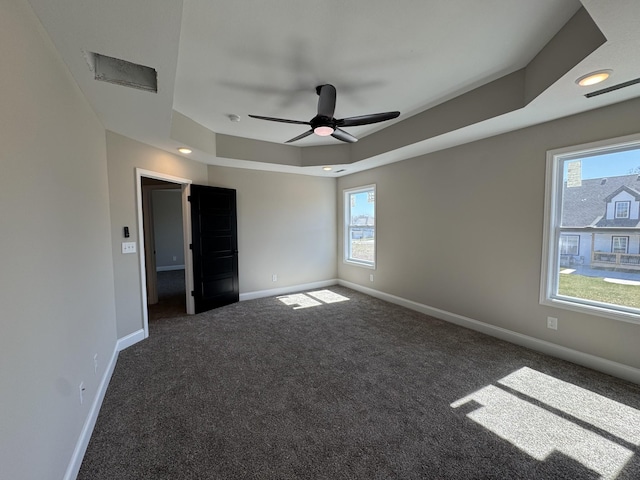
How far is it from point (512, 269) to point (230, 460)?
3.39m

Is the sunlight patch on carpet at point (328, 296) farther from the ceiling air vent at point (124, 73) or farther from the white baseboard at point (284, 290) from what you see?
the ceiling air vent at point (124, 73)

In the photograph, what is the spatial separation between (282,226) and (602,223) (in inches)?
175

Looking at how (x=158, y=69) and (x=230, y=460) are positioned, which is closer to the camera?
(x=230, y=460)

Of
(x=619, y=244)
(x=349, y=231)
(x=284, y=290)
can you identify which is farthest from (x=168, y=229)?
(x=619, y=244)

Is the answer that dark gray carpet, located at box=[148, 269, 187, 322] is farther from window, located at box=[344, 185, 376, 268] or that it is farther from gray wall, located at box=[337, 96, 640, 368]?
gray wall, located at box=[337, 96, 640, 368]

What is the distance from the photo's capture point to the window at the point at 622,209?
243 cm

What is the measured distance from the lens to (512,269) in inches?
125

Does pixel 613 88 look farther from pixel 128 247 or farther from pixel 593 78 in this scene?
pixel 128 247

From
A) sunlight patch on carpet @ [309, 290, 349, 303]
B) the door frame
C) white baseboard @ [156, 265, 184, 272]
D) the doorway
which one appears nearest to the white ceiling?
the door frame

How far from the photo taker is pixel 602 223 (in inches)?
101

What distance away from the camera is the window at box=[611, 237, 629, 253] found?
2.45 metres

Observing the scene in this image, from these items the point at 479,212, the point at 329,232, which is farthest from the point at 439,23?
the point at 329,232

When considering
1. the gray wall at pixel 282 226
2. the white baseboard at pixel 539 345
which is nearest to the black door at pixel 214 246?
the gray wall at pixel 282 226

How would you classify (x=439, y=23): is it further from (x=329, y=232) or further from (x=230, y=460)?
(x=329, y=232)
